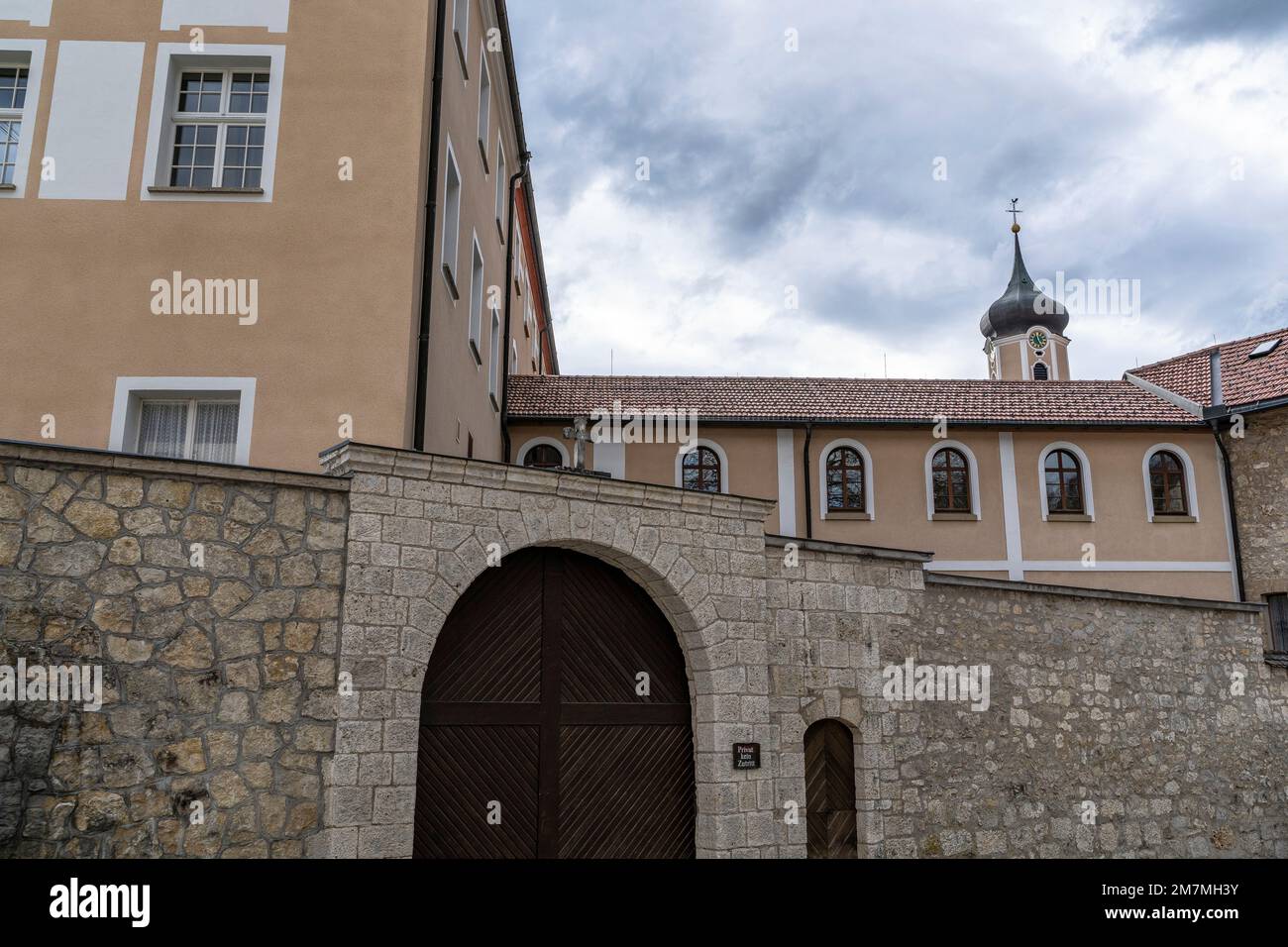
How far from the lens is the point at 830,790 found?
931 cm

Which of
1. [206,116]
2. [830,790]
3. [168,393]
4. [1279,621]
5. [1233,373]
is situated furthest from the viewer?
[1233,373]

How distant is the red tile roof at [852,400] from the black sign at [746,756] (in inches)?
473

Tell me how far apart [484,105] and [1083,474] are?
13.6 meters

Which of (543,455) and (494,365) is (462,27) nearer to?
(494,365)

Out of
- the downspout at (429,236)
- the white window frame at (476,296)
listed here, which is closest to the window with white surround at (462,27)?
the downspout at (429,236)

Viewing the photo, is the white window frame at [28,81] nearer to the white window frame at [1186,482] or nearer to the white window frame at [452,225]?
the white window frame at [452,225]

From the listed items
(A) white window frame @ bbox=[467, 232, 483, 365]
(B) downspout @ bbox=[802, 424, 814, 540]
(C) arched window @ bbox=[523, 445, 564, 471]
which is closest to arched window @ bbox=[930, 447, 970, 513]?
(B) downspout @ bbox=[802, 424, 814, 540]

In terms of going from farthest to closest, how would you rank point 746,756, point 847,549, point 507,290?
1. point 507,290
2. point 847,549
3. point 746,756

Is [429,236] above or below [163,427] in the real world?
above

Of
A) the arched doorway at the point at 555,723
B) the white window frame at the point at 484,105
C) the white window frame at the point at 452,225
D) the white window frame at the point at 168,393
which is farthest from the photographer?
the white window frame at the point at 484,105

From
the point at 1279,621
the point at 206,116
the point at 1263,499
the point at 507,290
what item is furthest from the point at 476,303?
the point at 1279,621

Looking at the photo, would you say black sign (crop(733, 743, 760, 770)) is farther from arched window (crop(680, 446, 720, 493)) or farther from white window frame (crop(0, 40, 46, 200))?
arched window (crop(680, 446, 720, 493))

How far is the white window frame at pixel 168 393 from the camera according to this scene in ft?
32.3
